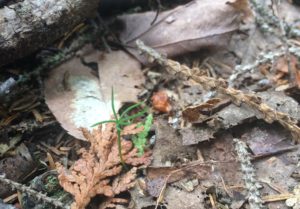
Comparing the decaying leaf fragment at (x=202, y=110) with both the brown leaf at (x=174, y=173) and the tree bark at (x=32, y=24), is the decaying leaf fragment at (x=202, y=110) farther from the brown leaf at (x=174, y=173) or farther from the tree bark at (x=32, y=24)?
the tree bark at (x=32, y=24)

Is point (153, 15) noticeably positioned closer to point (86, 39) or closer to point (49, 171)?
point (86, 39)

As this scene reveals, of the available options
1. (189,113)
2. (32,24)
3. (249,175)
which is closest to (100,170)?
(189,113)

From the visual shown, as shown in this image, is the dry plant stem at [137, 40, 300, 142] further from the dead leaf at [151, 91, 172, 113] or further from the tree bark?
the tree bark

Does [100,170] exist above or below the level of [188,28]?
below

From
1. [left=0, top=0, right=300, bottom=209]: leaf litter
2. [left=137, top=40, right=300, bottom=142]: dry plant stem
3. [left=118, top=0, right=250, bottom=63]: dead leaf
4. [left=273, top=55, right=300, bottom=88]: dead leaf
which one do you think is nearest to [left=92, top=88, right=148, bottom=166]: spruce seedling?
[left=0, top=0, right=300, bottom=209]: leaf litter

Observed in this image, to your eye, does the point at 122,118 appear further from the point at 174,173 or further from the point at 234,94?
the point at 234,94

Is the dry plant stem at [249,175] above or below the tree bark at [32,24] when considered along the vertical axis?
below

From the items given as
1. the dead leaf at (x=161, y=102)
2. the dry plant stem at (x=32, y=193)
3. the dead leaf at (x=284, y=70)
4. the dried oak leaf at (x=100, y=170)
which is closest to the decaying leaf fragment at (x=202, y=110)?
the dead leaf at (x=161, y=102)
